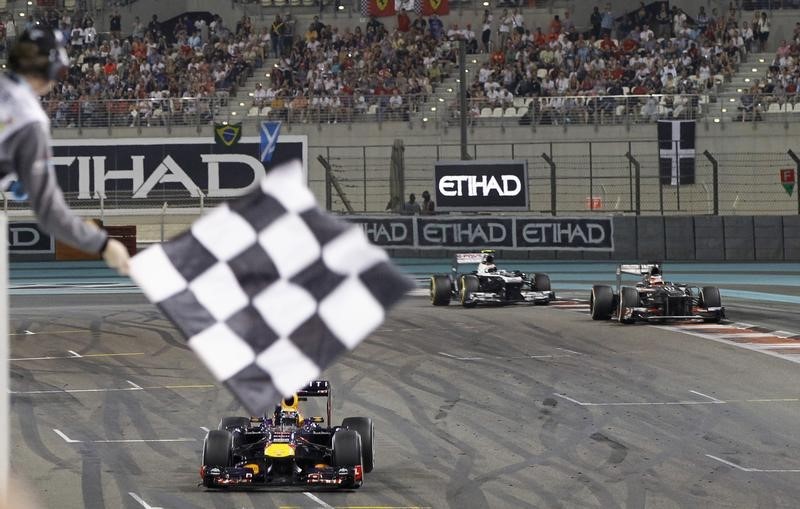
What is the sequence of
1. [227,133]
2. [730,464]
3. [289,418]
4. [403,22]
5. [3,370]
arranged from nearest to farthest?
[3,370] < [289,418] < [730,464] < [227,133] < [403,22]

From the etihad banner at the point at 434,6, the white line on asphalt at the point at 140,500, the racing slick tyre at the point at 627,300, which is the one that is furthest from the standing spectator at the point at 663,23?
the white line on asphalt at the point at 140,500

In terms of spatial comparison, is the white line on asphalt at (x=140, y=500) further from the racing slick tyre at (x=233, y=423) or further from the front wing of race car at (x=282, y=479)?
the racing slick tyre at (x=233, y=423)

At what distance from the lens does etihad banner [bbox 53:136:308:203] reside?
37.5m

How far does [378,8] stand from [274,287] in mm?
37953

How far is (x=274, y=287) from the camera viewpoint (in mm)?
3330

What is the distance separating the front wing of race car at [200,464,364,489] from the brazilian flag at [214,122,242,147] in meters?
25.7

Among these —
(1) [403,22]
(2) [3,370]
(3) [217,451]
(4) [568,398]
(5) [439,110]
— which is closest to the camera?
(2) [3,370]

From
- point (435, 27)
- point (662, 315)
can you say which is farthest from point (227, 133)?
point (662, 315)

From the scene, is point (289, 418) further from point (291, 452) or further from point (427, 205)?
point (427, 205)

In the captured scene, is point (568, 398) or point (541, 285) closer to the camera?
point (568, 398)

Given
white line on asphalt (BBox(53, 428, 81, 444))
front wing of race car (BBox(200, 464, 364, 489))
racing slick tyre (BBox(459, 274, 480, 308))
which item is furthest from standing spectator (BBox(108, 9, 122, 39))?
front wing of race car (BBox(200, 464, 364, 489))

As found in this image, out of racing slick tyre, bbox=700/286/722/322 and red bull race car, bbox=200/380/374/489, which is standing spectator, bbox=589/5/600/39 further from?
red bull race car, bbox=200/380/374/489

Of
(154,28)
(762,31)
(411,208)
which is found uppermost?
(154,28)

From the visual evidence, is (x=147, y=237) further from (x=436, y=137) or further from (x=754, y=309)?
(x=754, y=309)
